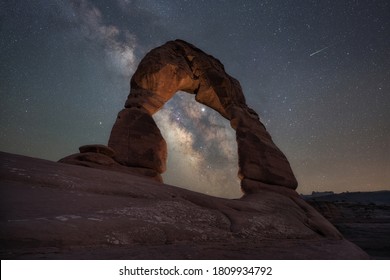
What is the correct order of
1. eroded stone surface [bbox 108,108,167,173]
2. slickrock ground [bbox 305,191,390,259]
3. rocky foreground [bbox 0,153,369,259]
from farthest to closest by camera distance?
eroded stone surface [bbox 108,108,167,173], slickrock ground [bbox 305,191,390,259], rocky foreground [bbox 0,153,369,259]

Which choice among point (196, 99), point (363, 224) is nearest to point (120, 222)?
point (196, 99)

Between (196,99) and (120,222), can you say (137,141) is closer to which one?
(196,99)

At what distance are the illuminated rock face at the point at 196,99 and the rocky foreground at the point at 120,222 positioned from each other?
3946 mm

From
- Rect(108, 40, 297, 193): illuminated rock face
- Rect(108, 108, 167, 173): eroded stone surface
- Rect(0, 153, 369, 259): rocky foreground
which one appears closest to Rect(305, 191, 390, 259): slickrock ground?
Rect(0, 153, 369, 259): rocky foreground

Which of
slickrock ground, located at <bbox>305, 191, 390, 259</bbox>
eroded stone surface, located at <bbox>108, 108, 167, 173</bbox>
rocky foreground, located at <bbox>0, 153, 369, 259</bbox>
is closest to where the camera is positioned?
rocky foreground, located at <bbox>0, 153, 369, 259</bbox>

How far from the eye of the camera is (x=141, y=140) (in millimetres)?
10125

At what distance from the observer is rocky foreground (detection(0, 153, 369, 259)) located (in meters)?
2.48

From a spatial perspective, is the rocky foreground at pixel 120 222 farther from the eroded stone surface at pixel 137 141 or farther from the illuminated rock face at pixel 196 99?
the eroded stone surface at pixel 137 141

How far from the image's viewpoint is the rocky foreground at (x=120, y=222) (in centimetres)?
248

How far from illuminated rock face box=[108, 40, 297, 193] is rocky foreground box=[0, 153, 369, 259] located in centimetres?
395

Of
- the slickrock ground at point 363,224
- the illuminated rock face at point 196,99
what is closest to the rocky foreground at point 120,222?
the slickrock ground at point 363,224

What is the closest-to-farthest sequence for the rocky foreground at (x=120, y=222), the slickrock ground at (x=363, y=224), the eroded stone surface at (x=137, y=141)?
the rocky foreground at (x=120, y=222)
the slickrock ground at (x=363, y=224)
the eroded stone surface at (x=137, y=141)

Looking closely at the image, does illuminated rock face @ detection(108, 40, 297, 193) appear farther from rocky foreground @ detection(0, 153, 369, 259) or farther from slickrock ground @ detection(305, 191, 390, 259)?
rocky foreground @ detection(0, 153, 369, 259)

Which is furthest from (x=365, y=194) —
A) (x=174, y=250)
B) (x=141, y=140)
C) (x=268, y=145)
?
(x=174, y=250)
